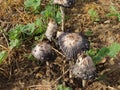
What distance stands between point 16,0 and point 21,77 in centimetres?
103

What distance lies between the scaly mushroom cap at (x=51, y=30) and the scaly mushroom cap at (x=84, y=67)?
22.2 inches

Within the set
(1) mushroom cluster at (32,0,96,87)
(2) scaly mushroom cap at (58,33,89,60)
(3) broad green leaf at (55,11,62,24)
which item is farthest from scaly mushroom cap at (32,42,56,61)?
(3) broad green leaf at (55,11,62,24)

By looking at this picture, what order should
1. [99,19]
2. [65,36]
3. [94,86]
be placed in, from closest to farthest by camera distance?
[65,36]
[94,86]
[99,19]

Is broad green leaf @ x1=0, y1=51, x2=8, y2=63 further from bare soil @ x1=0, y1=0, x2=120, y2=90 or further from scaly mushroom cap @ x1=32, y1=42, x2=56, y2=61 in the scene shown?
scaly mushroom cap @ x1=32, y1=42, x2=56, y2=61

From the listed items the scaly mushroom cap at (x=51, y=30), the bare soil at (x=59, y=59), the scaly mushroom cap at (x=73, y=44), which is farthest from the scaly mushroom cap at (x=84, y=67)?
the scaly mushroom cap at (x=51, y=30)

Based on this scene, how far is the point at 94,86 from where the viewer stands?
2.54 meters

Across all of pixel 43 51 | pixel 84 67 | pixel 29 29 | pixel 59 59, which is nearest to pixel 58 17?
pixel 29 29

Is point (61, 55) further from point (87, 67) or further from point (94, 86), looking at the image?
point (87, 67)

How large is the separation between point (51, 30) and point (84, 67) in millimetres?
636

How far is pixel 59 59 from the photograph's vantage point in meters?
2.79

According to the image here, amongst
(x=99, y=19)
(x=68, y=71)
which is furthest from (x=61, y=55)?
(x=99, y=19)

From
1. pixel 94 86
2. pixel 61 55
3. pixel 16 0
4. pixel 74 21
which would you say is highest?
pixel 16 0

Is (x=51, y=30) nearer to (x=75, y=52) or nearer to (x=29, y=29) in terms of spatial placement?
(x=29, y=29)

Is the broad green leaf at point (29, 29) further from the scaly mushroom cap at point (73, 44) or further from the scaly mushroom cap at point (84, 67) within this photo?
the scaly mushroom cap at point (84, 67)
